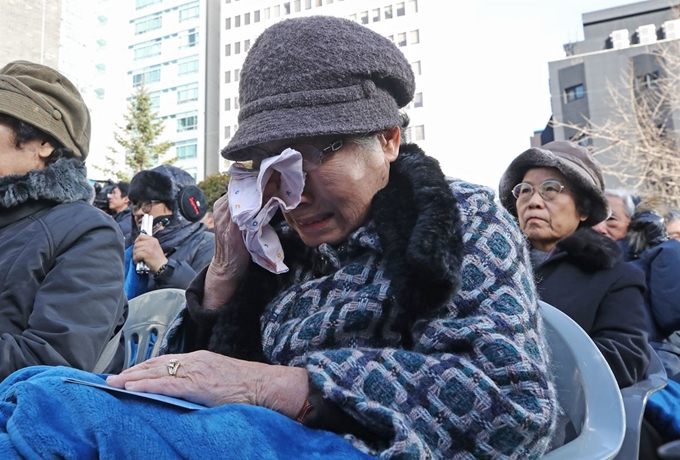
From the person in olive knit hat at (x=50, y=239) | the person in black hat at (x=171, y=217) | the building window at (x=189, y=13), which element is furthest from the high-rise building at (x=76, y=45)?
the person in olive knit hat at (x=50, y=239)

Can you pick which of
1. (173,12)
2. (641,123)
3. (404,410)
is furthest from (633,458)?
(173,12)

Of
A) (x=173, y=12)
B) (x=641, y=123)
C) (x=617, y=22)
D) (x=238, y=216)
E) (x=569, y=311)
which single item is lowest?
(x=569, y=311)

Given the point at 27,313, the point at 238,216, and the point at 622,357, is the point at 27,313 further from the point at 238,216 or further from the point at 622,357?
the point at 622,357

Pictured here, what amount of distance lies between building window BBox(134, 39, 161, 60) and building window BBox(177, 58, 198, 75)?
3.10 m

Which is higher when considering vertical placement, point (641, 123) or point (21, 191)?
point (641, 123)

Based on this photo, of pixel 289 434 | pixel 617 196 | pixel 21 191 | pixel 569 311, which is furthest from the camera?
pixel 617 196

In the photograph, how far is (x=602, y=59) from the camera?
36531mm

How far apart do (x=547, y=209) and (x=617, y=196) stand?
7.31 ft

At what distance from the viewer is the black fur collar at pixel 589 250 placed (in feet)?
8.57

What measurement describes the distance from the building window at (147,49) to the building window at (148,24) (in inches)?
62.8

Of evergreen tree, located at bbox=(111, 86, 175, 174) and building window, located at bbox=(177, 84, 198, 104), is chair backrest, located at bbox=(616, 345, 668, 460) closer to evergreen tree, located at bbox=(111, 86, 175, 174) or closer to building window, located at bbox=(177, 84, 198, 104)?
evergreen tree, located at bbox=(111, 86, 175, 174)

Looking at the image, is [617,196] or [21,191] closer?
[21,191]

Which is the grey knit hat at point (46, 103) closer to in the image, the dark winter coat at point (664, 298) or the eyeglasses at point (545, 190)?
the eyeglasses at point (545, 190)

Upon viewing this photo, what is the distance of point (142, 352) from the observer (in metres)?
2.56
